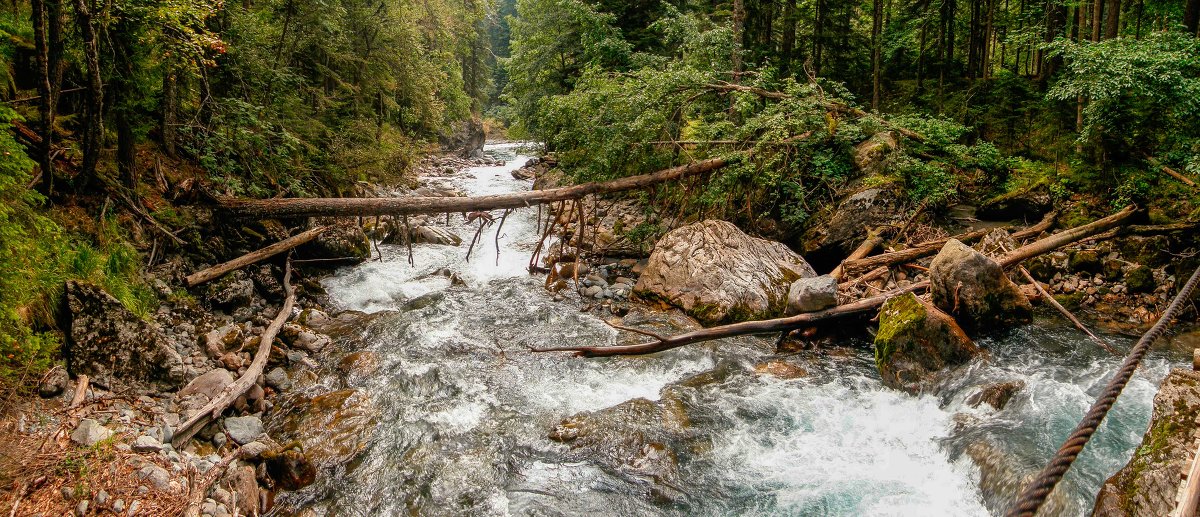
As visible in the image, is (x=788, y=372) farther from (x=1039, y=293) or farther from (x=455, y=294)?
(x=455, y=294)

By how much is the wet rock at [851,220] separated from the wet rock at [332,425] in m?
8.27

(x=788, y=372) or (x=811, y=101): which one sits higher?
(x=811, y=101)

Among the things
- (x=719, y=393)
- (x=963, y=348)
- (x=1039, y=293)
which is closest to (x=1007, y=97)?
(x=1039, y=293)

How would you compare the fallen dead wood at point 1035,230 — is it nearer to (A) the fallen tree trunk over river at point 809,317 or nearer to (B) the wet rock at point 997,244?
(B) the wet rock at point 997,244

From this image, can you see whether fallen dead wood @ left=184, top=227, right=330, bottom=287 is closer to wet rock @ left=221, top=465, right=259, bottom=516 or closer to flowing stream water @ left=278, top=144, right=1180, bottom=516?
flowing stream water @ left=278, top=144, right=1180, bottom=516

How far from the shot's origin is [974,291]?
7324 millimetres

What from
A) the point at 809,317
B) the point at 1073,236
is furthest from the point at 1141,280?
the point at 809,317

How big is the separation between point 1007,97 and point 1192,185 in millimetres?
8469

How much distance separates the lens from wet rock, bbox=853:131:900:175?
10.8 m

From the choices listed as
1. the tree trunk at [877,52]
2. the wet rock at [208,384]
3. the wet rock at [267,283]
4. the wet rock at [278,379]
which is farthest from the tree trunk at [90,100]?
the tree trunk at [877,52]

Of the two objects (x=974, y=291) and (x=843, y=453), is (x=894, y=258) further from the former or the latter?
(x=843, y=453)

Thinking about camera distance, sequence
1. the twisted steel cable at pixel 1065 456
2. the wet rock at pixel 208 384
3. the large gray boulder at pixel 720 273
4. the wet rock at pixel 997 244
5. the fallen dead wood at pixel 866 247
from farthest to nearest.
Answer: the fallen dead wood at pixel 866 247 < the large gray boulder at pixel 720 273 < the wet rock at pixel 997 244 < the wet rock at pixel 208 384 < the twisted steel cable at pixel 1065 456

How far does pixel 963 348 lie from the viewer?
690cm

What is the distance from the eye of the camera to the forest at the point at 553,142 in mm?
6238
